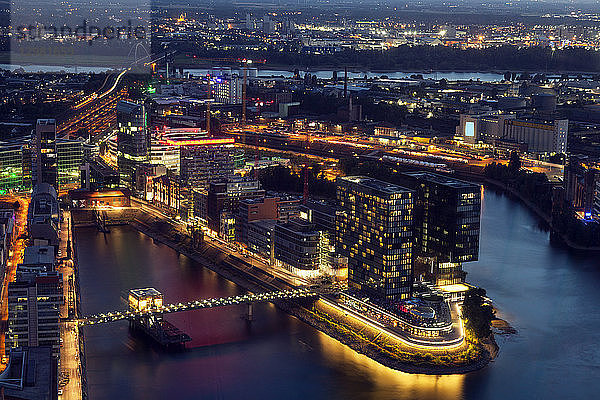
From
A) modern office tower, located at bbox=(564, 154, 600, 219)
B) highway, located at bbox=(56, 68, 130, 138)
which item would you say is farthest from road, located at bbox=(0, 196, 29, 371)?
modern office tower, located at bbox=(564, 154, 600, 219)

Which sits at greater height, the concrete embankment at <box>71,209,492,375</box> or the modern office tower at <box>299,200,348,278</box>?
the modern office tower at <box>299,200,348,278</box>

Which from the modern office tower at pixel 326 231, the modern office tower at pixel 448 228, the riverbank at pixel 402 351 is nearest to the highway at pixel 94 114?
the modern office tower at pixel 326 231

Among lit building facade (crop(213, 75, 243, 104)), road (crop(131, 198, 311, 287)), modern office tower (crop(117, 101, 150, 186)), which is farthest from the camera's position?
lit building facade (crop(213, 75, 243, 104))

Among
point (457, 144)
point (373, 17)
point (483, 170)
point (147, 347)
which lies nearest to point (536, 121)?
point (457, 144)

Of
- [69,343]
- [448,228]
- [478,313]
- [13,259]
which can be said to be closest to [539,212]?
[448,228]

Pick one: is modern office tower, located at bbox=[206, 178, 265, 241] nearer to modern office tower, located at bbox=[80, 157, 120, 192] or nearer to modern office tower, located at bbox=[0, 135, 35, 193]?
modern office tower, located at bbox=[80, 157, 120, 192]

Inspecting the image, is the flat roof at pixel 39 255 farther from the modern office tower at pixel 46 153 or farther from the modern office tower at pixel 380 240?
the modern office tower at pixel 46 153
